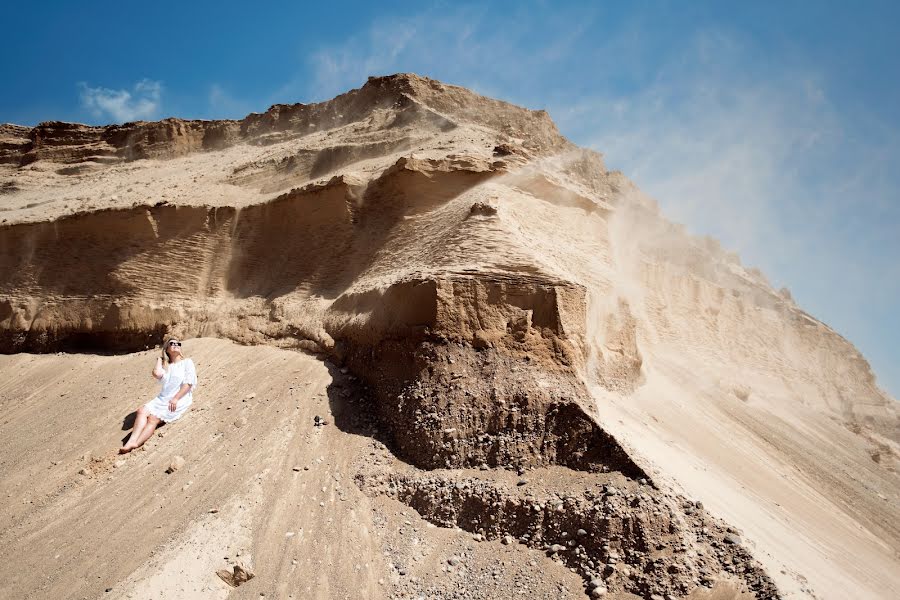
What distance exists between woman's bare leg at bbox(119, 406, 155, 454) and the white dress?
9 centimetres

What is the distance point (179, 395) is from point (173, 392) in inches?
4.0

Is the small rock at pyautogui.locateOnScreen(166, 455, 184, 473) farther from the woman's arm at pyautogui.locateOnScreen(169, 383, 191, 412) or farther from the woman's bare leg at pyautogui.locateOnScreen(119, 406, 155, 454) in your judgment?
the woman's arm at pyautogui.locateOnScreen(169, 383, 191, 412)

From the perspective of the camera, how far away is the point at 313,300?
31.9 ft

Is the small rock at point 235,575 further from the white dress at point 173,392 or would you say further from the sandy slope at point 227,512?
the white dress at point 173,392

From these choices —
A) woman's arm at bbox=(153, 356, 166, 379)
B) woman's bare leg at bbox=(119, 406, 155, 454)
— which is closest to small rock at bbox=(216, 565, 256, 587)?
woman's bare leg at bbox=(119, 406, 155, 454)

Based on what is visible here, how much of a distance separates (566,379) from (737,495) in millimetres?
2776

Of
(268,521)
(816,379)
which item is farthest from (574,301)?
(816,379)

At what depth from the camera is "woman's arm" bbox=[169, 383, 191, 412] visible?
25.5 feet

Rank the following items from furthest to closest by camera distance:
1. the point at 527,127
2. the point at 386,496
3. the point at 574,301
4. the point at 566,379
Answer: the point at 527,127
the point at 574,301
the point at 566,379
the point at 386,496

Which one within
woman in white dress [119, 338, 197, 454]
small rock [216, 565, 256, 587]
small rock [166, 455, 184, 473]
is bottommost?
small rock [216, 565, 256, 587]

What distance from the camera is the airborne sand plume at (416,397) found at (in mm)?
Result: 5398

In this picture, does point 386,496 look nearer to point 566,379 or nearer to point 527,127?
point 566,379

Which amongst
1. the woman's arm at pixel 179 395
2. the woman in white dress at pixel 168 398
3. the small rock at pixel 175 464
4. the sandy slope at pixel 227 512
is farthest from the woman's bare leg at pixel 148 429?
the small rock at pixel 175 464

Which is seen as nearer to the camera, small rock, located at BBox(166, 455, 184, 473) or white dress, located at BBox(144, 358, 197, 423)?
small rock, located at BBox(166, 455, 184, 473)
